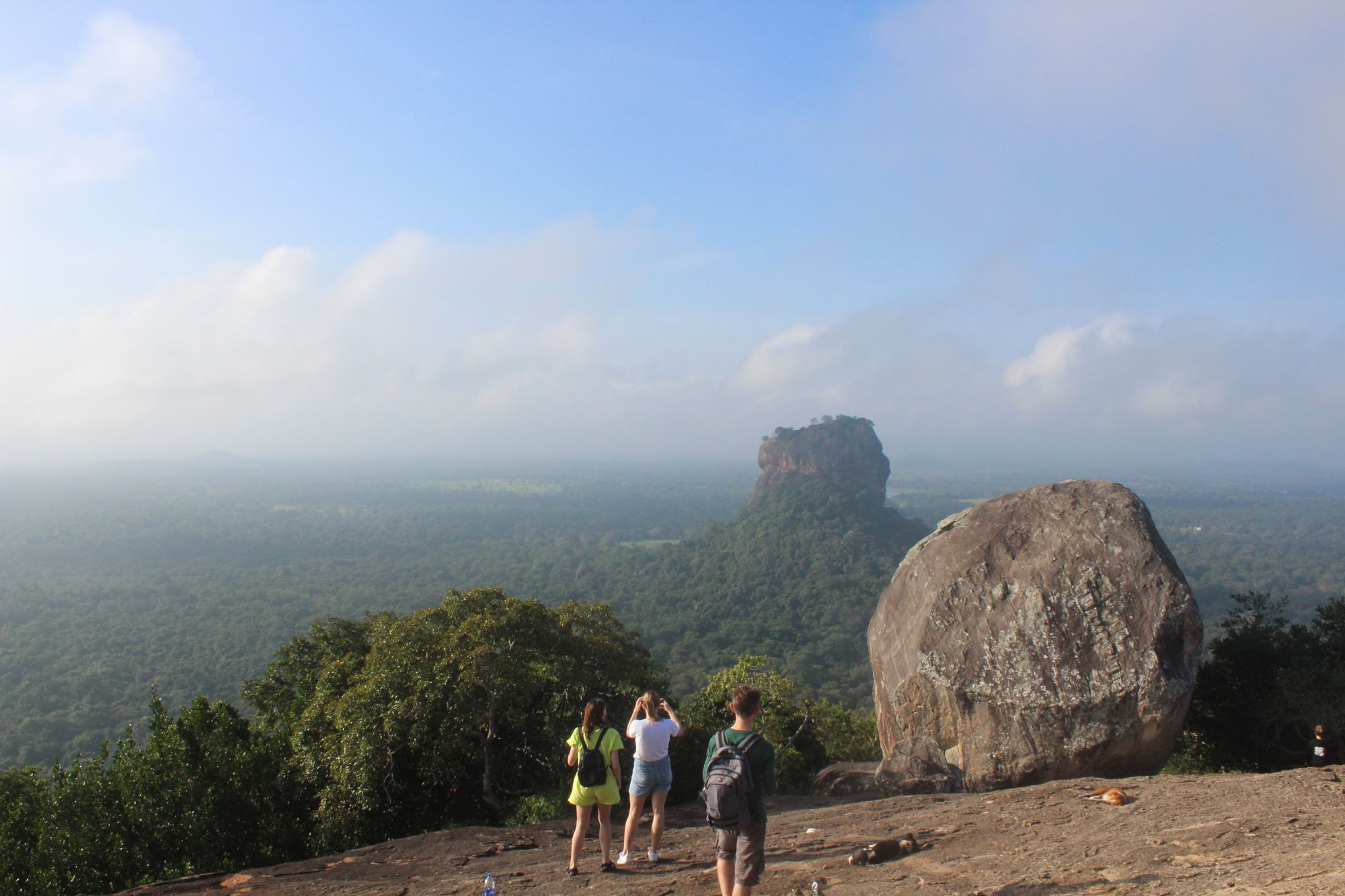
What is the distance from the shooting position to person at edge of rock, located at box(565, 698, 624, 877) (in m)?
6.85

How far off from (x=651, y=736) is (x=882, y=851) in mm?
2504

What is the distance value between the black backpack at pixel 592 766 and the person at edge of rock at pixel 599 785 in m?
0.01

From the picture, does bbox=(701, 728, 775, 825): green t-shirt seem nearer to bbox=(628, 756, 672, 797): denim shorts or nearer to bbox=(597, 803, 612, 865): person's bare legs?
bbox=(628, 756, 672, 797): denim shorts

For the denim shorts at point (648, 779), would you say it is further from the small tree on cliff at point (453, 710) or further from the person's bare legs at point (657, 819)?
the small tree on cliff at point (453, 710)

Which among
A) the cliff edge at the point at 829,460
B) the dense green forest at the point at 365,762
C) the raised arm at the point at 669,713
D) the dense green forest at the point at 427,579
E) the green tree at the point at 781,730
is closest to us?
the raised arm at the point at 669,713

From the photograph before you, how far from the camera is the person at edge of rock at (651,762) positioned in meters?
6.94

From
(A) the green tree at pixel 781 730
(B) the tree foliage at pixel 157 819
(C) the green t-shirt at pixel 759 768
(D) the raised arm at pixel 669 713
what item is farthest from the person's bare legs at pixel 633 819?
(B) the tree foliage at pixel 157 819

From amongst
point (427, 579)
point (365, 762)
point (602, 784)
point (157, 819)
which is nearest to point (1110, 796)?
point (602, 784)

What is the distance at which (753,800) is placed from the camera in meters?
5.34

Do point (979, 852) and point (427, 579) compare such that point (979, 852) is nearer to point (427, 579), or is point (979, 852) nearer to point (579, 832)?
point (579, 832)

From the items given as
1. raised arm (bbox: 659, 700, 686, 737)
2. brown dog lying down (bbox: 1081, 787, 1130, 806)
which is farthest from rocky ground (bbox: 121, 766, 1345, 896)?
raised arm (bbox: 659, 700, 686, 737)

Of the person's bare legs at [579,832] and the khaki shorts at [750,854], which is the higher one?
the khaki shorts at [750,854]

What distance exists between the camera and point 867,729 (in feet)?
76.3

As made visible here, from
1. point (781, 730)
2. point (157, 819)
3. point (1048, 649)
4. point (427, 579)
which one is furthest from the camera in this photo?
point (427, 579)
